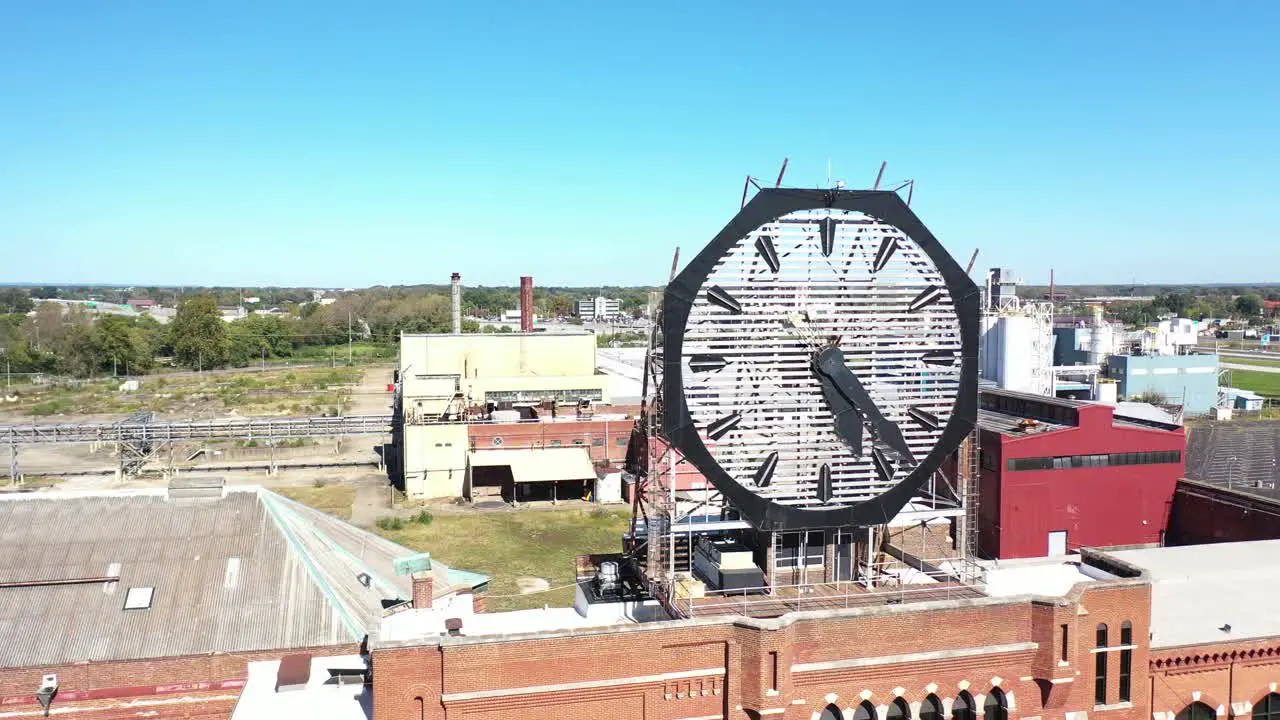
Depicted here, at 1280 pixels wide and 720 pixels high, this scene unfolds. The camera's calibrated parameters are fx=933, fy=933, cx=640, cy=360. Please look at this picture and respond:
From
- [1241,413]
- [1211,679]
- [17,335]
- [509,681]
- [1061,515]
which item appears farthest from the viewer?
[17,335]

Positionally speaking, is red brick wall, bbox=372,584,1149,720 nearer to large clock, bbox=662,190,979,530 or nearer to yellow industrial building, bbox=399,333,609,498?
large clock, bbox=662,190,979,530

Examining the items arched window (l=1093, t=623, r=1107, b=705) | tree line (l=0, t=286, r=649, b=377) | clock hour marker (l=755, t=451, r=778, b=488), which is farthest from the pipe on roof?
tree line (l=0, t=286, r=649, b=377)

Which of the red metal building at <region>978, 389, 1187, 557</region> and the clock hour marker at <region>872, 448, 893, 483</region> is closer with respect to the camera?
the clock hour marker at <region>872, 448, 893, 483</region>

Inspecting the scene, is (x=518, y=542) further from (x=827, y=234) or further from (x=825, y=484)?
(x=827, y=234)

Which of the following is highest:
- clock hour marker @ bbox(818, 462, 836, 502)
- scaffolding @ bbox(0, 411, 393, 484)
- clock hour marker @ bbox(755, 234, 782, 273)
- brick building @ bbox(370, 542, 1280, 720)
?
clock hour marker @ bbox(755, 234, 782, 273)

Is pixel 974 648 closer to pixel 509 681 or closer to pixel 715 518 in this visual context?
pixel 715 518

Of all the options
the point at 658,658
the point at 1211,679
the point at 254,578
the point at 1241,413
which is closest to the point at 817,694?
the point at 658,658

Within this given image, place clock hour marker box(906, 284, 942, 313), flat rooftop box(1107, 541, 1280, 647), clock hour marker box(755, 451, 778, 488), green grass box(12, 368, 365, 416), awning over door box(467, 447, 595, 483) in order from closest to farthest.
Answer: clock hour marker box(755, 451, 778, 488) → clock hour marker box(906, 284, 942, 313) → flat rooftop box(1107, 541, 1280, 647) → awning over door box(467, 447, 595, 483) → green grass box(12, 368, 365, 416)
